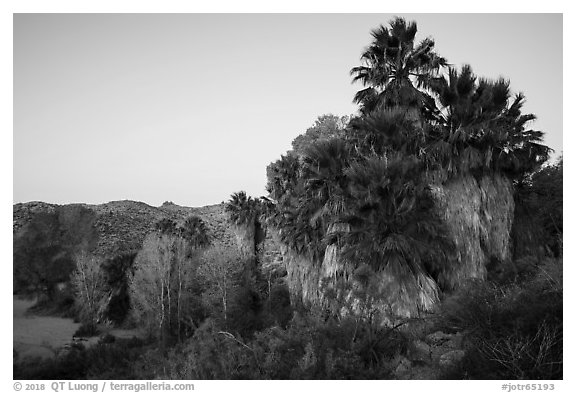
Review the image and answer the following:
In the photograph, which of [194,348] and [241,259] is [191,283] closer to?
[241,259]

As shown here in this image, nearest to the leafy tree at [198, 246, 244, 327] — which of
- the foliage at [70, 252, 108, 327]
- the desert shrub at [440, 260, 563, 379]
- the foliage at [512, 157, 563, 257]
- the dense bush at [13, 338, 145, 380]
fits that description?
the dense bush at [13, 338, 145, 380]

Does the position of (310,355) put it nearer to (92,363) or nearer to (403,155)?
(403,155)

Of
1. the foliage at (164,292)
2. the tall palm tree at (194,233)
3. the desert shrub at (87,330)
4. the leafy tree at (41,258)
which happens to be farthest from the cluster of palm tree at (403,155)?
the leafy tree at (41,258)

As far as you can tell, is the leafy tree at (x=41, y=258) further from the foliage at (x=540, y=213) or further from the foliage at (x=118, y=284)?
the foliage at (x=540, y=213)

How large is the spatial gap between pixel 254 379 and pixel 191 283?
59.0 ft

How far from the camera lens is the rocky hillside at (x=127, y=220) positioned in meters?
36.3

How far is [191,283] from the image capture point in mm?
24797

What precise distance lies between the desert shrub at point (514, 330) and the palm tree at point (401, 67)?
9.43m

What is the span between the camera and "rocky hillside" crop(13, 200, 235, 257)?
36.3 m

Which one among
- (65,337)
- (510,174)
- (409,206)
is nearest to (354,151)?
(409,206)

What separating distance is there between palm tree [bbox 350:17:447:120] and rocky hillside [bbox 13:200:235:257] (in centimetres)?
2561

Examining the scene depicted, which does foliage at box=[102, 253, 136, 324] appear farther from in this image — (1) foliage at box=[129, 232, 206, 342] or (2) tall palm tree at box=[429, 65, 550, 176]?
(2) tall palm tree at box=[429, 65, 550, 176]

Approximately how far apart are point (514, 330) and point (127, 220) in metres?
61.7

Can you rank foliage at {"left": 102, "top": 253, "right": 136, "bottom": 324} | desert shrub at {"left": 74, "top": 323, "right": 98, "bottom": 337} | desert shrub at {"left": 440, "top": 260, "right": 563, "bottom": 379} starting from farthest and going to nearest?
foliage at {"left": 102, "top": 253, "right": 136, "bottom": 324}, desert shrub at {"left": 74, "top": 323, "right": 98, "bottom": 337}, desert shrub at {"left": 440, "top": 260, "right": 563, "bottom": 379}
